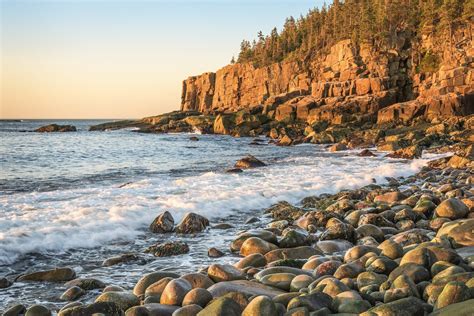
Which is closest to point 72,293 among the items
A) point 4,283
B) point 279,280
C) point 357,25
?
point 4,283

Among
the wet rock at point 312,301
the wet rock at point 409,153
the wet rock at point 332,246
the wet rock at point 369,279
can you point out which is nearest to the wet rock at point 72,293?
the wet rock at point 312,301

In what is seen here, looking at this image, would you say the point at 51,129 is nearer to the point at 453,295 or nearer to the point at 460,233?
the point at 460,233

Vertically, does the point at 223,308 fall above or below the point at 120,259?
above

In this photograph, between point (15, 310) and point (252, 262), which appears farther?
point (252, 262)

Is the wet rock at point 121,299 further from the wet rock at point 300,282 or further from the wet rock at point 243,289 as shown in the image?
the wet rock at point 300,282

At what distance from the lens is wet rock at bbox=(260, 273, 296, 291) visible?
5558 millimetres

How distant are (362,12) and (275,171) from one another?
57.7 m

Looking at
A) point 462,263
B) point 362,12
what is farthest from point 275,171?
point 362,12

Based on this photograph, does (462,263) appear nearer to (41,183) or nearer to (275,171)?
(275,171)

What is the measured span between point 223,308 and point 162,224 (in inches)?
210

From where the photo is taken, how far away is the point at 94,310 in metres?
4.87

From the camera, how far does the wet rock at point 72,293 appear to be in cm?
572

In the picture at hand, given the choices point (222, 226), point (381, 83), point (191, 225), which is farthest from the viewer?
point (381, 83)

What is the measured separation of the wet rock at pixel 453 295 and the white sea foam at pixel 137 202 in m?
6.25
